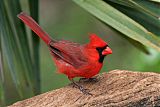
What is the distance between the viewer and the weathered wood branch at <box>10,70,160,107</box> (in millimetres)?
3047

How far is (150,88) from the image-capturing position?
10.4 ft

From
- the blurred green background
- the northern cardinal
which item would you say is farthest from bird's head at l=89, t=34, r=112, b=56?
the blurred green background

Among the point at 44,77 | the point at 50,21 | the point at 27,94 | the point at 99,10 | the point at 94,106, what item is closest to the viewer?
the point at 94,106

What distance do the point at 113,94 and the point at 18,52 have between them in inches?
32.1

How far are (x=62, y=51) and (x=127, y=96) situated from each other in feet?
2.30

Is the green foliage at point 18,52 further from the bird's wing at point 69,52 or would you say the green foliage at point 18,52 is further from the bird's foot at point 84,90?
the bird's foot at point 84,90

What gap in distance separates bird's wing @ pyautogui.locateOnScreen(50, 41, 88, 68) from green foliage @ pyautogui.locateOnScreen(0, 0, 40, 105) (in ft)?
0.63

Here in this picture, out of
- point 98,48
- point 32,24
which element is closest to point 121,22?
point 98,48

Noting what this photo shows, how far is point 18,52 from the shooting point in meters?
3.67

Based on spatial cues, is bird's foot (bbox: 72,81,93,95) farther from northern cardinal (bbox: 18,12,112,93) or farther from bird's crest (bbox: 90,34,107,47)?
bird's crest (bbox: 90,34,107,47)

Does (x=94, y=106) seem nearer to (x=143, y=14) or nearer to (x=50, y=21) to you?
(x=143, y=14)

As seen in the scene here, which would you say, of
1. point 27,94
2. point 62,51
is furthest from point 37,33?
point 27,94

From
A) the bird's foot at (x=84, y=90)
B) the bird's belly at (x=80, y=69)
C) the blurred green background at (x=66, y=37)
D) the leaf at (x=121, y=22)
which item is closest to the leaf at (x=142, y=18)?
the leaf at (x=121, y=22)

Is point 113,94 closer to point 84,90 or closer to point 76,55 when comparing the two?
point 84,90
